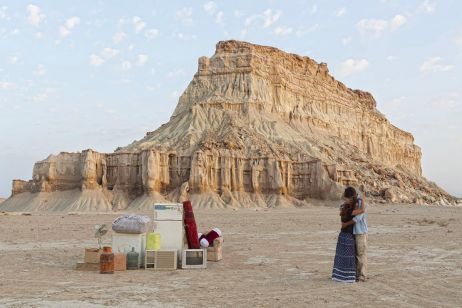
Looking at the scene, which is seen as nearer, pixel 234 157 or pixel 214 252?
pixel 214 252

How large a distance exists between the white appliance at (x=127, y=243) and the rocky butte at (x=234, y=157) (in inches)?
1514

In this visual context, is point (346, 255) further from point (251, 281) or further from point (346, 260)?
point (251, 281)

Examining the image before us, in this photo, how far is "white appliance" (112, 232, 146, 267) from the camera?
40.9 ft

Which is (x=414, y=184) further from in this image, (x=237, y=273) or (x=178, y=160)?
(x=237, y=273)

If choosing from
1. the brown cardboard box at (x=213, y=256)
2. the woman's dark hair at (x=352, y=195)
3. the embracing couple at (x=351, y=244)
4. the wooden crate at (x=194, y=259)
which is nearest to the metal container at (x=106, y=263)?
the wooden crate at (x=194, y=259)

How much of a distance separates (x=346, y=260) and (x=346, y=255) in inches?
4.7

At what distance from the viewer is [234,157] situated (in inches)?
2255

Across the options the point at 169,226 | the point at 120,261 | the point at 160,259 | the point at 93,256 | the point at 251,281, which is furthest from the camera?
the point at 169,226

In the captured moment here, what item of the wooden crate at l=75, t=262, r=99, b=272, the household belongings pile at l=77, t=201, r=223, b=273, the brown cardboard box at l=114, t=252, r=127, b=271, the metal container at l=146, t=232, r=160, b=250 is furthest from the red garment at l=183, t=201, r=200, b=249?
the wooden crate at l=75, t=262, r=99, b=272

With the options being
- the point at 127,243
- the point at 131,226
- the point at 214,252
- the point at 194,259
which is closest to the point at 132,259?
the point at 127,243

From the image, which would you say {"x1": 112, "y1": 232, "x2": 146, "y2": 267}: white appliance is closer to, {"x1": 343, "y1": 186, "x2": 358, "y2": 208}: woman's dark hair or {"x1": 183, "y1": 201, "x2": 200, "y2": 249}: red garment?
{"x1": 183, "y1": 201, "x2": 200, "y2": 249}: red garment

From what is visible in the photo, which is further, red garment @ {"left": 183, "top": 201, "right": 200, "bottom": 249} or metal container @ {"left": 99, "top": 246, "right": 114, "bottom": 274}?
red garment @ {"left": 183, "top": 201, "right": 200, "bottom": 249}

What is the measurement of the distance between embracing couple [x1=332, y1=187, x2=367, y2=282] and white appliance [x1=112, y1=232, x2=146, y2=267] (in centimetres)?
488

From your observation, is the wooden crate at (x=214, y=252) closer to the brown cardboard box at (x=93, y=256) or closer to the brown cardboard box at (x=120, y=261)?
the brown cardboard box at (x=120, y=261)
